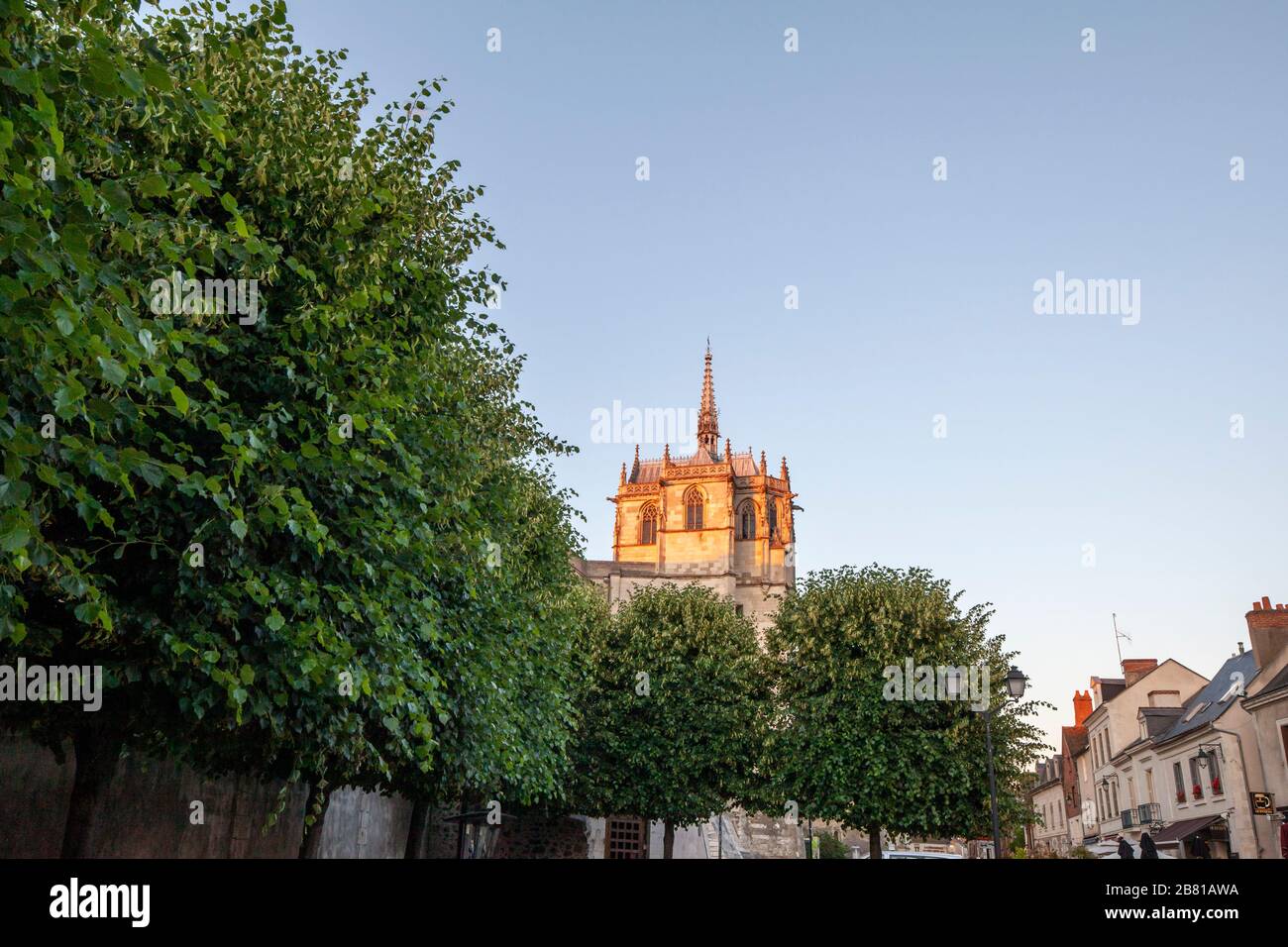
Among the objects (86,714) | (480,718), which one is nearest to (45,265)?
(86,714)

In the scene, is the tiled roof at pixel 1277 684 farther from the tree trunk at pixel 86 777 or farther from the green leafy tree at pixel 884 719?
the tree trunk at pixel 86 777

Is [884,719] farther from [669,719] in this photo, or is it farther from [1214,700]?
[1214,700]

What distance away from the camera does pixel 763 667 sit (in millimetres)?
33750

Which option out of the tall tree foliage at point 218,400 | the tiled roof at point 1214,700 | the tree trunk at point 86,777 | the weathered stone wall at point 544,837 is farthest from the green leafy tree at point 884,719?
the tree trunk at point 86,777

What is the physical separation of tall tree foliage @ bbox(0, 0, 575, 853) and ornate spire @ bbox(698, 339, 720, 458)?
3384 inches

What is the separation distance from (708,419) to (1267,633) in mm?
70875

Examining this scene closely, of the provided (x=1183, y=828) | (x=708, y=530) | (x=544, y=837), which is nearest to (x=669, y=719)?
(x=544, y=837)

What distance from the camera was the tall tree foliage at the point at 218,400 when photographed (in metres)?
6.38

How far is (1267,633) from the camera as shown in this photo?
3528 centimetres

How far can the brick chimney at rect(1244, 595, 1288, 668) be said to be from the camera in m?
35.0

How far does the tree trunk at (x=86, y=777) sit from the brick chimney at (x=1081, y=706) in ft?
211
